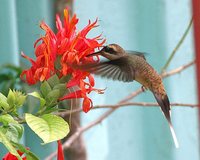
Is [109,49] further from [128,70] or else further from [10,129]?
[10,129]

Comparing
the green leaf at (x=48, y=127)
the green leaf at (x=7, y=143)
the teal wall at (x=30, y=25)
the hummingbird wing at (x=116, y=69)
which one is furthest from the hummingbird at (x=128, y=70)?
the teal wall at (x=30, y=25)

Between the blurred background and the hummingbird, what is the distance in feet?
3.48

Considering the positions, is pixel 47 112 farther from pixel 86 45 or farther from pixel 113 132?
pixel 113 132

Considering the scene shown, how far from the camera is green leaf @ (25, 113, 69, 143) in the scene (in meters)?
1.23

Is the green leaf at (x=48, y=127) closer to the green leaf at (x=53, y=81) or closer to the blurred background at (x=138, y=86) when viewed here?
the green leaf at (x=53, y=81)

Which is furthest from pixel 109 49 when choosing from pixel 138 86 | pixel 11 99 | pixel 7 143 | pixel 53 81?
pixel 138 86

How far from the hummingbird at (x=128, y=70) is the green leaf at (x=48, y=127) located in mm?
172

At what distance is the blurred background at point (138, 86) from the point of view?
3.09 metres

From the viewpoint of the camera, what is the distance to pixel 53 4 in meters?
2.82

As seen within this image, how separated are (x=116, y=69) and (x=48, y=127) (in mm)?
460

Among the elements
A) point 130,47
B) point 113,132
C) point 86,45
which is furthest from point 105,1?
point 86,45

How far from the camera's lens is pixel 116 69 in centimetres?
166

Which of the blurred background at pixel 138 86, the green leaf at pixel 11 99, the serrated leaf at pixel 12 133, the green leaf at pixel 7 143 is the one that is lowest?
the blurred background at pixel 138 86

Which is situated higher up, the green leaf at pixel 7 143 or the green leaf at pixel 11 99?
the green leaf at pixel 11 99
